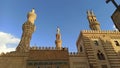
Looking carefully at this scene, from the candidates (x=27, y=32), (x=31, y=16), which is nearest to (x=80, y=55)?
(x=27, y=32)

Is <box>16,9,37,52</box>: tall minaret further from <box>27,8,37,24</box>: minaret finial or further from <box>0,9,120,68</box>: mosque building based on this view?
<box>0,9,120,68</box>: mosque building

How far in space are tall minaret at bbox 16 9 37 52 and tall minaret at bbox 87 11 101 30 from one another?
11.8m

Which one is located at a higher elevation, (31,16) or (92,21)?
(31,16)

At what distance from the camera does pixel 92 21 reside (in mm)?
31906

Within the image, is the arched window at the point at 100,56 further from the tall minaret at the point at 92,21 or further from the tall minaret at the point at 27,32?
the tall minaret at the point at 27,32

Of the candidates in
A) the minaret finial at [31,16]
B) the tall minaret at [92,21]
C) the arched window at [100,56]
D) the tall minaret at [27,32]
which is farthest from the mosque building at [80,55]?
the minaret finial at [31,16]

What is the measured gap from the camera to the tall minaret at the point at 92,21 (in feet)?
100

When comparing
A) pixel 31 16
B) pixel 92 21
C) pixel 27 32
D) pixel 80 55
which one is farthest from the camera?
pixel 31 16

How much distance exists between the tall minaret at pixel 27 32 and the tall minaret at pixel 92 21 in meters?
11.8

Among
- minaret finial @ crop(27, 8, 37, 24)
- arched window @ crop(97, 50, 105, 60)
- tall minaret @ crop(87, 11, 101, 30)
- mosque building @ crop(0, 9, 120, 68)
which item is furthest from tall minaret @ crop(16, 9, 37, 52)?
arched window @ crop(97, 50, 105, 60)

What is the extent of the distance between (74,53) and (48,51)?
12.1 feet

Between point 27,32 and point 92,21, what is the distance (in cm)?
1318

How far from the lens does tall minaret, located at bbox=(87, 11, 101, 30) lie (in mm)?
30562

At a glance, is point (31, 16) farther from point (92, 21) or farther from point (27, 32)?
point (92, 21)
